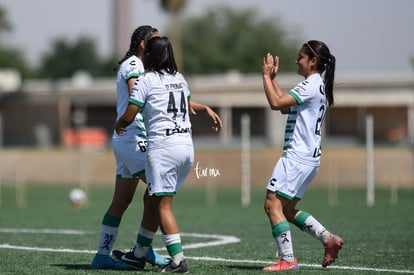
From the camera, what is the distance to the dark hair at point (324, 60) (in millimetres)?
8836

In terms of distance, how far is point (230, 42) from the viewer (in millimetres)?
106062

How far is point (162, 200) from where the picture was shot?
8.55m

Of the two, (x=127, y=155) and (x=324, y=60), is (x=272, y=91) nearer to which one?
(x=324, y=60)

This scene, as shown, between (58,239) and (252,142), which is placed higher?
(58,239)

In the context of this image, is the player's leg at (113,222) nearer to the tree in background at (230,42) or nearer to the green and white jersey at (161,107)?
the green and white jersey at (161,107)

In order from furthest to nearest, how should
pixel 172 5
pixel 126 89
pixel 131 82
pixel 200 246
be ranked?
pixel 172 5 < pixel 200 246 < pixel 126 89 < pixel 131 82

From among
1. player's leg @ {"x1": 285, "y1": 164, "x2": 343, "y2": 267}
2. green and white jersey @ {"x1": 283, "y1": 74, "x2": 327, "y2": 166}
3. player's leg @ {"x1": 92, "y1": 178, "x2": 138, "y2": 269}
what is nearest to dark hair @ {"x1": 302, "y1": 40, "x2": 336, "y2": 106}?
green and white jersey @ {"x1": 283, "y1": 74, "x2": 327, "y2": 166}

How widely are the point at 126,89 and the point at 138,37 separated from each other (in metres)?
0.54

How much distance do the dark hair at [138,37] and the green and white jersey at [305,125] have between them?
1.50m

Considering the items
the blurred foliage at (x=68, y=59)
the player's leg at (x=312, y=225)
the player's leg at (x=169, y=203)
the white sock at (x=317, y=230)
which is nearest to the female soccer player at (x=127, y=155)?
the player's leg at (x=169, y=203)

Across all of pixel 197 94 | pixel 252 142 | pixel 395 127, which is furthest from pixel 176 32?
pixel 395 127

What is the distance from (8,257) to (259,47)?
9350 centimetres

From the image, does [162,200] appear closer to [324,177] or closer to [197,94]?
[324,177]

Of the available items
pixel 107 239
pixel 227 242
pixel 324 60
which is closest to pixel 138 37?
pixel 324 60
